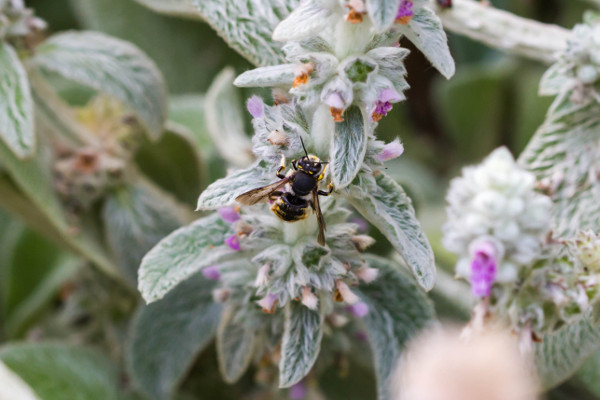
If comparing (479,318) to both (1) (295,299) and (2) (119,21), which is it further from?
(2) (119,21)

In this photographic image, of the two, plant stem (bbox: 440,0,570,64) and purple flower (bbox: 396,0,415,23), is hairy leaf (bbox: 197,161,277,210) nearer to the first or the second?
purple flower (bbox: 396,0,415,23)

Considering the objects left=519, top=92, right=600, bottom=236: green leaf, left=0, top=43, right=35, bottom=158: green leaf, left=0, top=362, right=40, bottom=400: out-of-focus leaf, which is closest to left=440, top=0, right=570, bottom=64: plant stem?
left=519, top=92, right=600, bottom=236: green leaf

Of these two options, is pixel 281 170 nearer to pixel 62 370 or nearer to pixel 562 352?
pixel 562 352

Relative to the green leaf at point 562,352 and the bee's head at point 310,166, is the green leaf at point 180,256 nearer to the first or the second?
the bee's head at point 310,166

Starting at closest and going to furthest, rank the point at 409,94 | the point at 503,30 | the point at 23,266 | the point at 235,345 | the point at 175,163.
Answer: the point at 235,345, the point at 503,30, the point at 175,163, the point at 23,266, the point at 409,94

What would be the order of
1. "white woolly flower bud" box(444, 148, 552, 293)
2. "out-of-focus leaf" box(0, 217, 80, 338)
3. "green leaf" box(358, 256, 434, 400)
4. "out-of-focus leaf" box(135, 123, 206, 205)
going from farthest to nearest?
"out-of-focus leaf" box(0, 217, 80, 338), "out-of-focus leaf" box(135, 123, 206, 205), "green leaf" box(358, 256, 434, 400), "white woolly flower bud" box(444, 148, 552, 293)

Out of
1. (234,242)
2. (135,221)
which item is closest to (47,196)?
(135,221)

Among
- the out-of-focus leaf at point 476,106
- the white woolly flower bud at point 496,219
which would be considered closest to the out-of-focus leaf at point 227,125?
the white woolly flower bud at point 496,219
